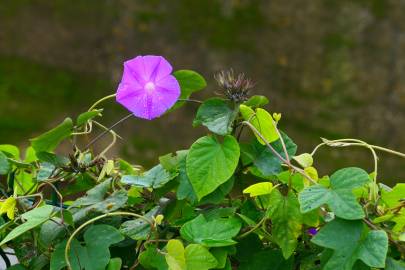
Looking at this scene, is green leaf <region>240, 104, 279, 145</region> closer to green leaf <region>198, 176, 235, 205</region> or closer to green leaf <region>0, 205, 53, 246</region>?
green leaf <region>198, 176, 235, 205</region>

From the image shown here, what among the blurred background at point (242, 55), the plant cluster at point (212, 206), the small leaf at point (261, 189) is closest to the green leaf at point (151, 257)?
the plant cluster at point (212, 206)

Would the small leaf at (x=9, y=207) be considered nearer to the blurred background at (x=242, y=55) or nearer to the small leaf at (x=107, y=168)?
the small leaf at (x=107, y=168)

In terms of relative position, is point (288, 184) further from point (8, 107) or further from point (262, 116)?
point (8, 107)

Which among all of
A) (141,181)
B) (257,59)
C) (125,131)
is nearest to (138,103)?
(141,181)

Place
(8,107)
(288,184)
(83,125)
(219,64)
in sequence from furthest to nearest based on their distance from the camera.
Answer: (219,64), (8,107), (83,125), (288,184)

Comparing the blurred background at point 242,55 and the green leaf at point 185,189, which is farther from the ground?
the green leaf at point 185,189

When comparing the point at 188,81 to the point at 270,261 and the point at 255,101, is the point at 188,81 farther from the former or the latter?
the point at 270,261
